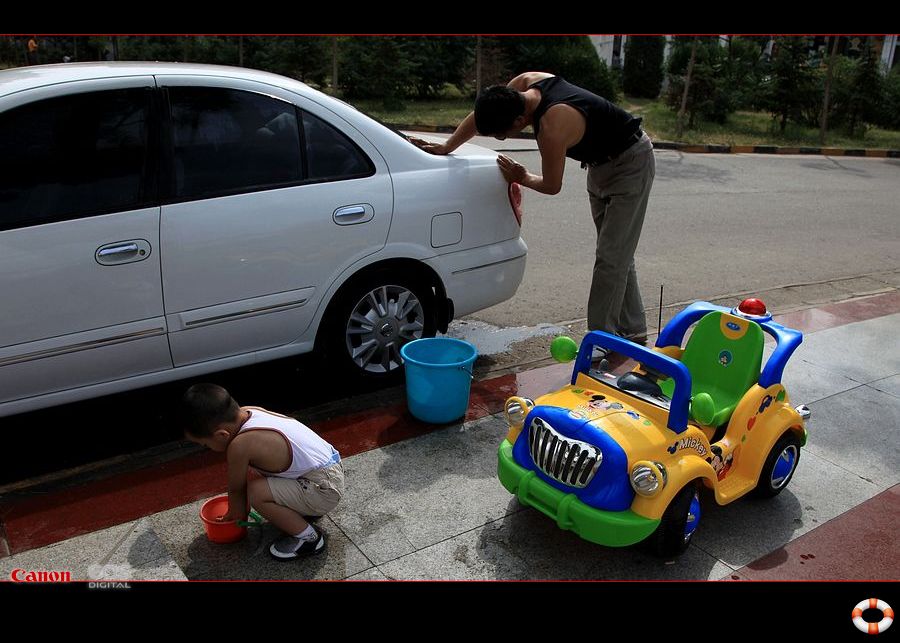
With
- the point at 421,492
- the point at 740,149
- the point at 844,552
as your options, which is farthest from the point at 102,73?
the point at 740,149

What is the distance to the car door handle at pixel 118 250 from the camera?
11.2 feet

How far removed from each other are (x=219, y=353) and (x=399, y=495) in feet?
3.76

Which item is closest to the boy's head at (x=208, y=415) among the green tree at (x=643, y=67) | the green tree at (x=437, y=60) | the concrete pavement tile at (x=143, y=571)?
the concrete pavement tile at (x=143, y=571)

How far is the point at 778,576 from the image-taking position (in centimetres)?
308

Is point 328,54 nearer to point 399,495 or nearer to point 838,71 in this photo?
point 838,71

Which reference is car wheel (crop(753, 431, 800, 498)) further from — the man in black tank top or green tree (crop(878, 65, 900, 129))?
green tree (crop(878, 65, 900, 129))

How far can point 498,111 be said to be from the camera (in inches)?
163

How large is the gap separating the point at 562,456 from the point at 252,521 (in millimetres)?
1249

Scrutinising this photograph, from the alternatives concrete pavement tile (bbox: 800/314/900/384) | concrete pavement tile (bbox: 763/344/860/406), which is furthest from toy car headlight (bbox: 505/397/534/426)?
concrete pavement tile (bbox: 800/314/900/384)

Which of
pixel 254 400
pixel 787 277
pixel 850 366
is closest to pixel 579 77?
Answer: pixel 787 277

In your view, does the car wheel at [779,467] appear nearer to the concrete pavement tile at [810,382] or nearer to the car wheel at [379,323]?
the concrete pavement tile at [810,382]

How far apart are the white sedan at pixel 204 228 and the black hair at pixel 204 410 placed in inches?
34.4

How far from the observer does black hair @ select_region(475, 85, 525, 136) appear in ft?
13.6

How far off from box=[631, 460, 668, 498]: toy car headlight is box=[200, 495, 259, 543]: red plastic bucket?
1481mm
